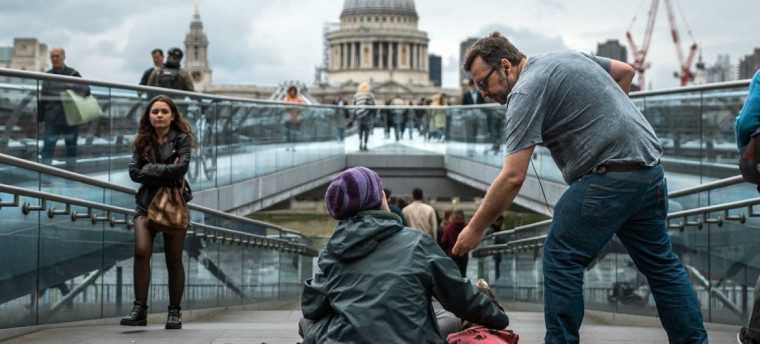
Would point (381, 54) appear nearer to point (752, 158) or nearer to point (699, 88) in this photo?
point (699, 88)

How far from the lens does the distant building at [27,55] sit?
166250 millimetres

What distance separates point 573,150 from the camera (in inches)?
232

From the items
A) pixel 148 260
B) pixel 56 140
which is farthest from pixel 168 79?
pixel 148 260

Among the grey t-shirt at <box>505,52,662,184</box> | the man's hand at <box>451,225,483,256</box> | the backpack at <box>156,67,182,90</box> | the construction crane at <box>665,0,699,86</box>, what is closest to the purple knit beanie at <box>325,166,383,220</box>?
the man's hand at <box>451,225,483,256</box>

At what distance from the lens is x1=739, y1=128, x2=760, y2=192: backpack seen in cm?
580

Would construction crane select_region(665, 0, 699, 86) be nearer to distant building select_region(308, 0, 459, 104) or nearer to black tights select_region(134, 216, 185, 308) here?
distant building select_region(308, 0, 459, 104)

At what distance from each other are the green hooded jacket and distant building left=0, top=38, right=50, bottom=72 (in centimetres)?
16494

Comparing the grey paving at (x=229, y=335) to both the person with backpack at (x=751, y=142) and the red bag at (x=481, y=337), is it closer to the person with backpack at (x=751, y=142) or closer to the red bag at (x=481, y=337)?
the person with backpack at (x=751, y=142)

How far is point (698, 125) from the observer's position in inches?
468

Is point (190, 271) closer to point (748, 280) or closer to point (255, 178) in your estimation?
point (748, 280)

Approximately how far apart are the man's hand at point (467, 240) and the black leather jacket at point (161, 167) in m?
3.45

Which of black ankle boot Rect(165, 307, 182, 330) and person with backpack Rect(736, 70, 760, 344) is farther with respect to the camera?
black ankle boot Rect(165, 307, 182, 330)

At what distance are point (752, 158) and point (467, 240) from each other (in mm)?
1263

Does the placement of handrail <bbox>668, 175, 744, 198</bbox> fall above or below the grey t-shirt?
below
